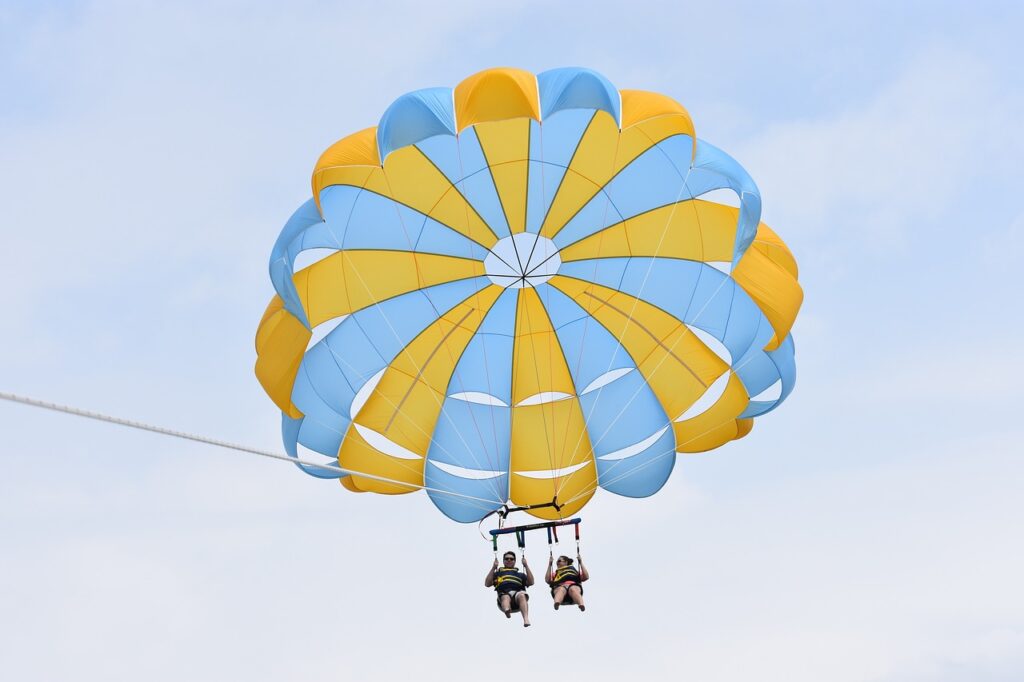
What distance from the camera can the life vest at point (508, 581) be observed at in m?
9.81

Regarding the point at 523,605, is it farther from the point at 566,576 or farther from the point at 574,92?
the point at 574,92

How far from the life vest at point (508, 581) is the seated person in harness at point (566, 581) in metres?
0.21

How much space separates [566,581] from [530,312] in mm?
2558

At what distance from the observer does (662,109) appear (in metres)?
9.39

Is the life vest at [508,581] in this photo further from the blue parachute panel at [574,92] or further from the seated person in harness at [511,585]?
the blue parachute panel at [574,92]

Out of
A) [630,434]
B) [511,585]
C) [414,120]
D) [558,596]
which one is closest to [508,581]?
[511,585]

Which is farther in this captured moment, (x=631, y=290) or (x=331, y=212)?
(x=631, y=290)

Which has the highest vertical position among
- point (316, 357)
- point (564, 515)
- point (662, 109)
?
point (662, 109)

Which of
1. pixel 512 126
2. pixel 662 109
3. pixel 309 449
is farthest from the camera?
pixel 309 449

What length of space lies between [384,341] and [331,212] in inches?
52.1

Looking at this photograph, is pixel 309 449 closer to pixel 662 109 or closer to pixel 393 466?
pixel 393 466

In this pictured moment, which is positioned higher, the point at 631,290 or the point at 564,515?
the point at 631,290

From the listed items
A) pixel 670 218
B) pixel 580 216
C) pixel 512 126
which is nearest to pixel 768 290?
pixel 670 218

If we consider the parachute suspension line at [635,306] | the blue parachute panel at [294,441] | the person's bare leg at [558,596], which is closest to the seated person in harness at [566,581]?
the person's bare leg at [558,596]
